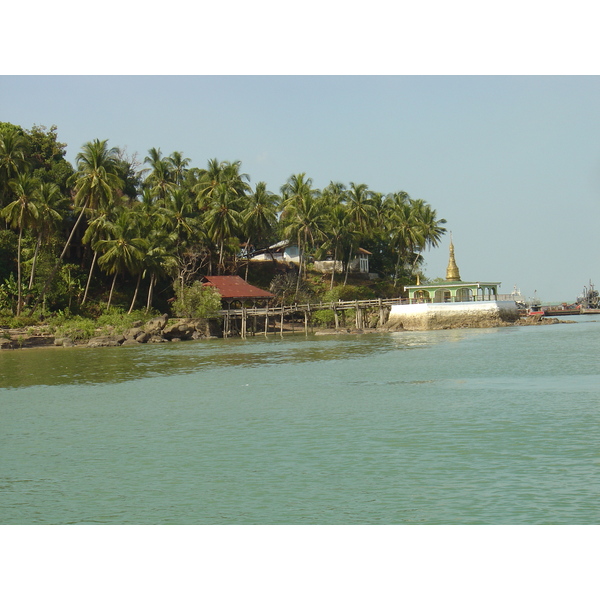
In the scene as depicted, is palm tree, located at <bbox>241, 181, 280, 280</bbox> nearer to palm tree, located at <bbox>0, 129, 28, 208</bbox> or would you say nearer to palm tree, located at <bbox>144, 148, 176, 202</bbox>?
palm tree, located at <bbox>144, 148, 176, 202</bbox>

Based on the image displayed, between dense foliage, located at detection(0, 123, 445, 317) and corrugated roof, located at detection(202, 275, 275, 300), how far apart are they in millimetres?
2167

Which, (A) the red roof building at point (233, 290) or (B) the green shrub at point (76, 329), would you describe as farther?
(A) the red roof building at point (233, 290)

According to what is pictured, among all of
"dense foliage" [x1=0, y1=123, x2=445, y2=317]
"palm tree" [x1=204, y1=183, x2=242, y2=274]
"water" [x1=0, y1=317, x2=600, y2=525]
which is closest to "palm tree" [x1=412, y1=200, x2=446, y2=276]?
"dense foliage" [x1=0, y1=123, x2=445, y2=317]

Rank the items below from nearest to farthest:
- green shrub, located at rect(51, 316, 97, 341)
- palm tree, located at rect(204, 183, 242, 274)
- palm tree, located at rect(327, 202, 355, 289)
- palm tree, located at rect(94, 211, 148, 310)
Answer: green shrub, located at rect(51, 316, 97, 341), palm tree, located at rect(94, 211, 148, 310), palm tree, located at rect(204, 183, 242, 274), palm tree, located at rect(327, 202, 355, 289)

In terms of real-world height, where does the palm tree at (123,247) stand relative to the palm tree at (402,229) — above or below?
below

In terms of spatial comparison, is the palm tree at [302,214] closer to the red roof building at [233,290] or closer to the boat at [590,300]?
the red roof building at [233,290]

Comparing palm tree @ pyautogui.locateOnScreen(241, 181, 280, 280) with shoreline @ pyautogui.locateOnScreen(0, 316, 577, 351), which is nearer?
shoreline @ pyautogui.locateOnScreen(0, 316, 577, 351)

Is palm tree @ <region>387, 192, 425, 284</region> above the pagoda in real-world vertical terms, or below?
above

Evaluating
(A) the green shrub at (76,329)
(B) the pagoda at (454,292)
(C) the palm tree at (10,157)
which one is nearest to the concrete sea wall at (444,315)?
(B) the pagoda at (454,292)

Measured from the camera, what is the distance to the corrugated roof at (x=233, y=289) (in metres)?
50.2

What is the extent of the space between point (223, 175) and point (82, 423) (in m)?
45.2

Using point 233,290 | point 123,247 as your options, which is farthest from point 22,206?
point 233,290

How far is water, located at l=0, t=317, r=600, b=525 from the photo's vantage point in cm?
978

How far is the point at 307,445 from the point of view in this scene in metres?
13.6
